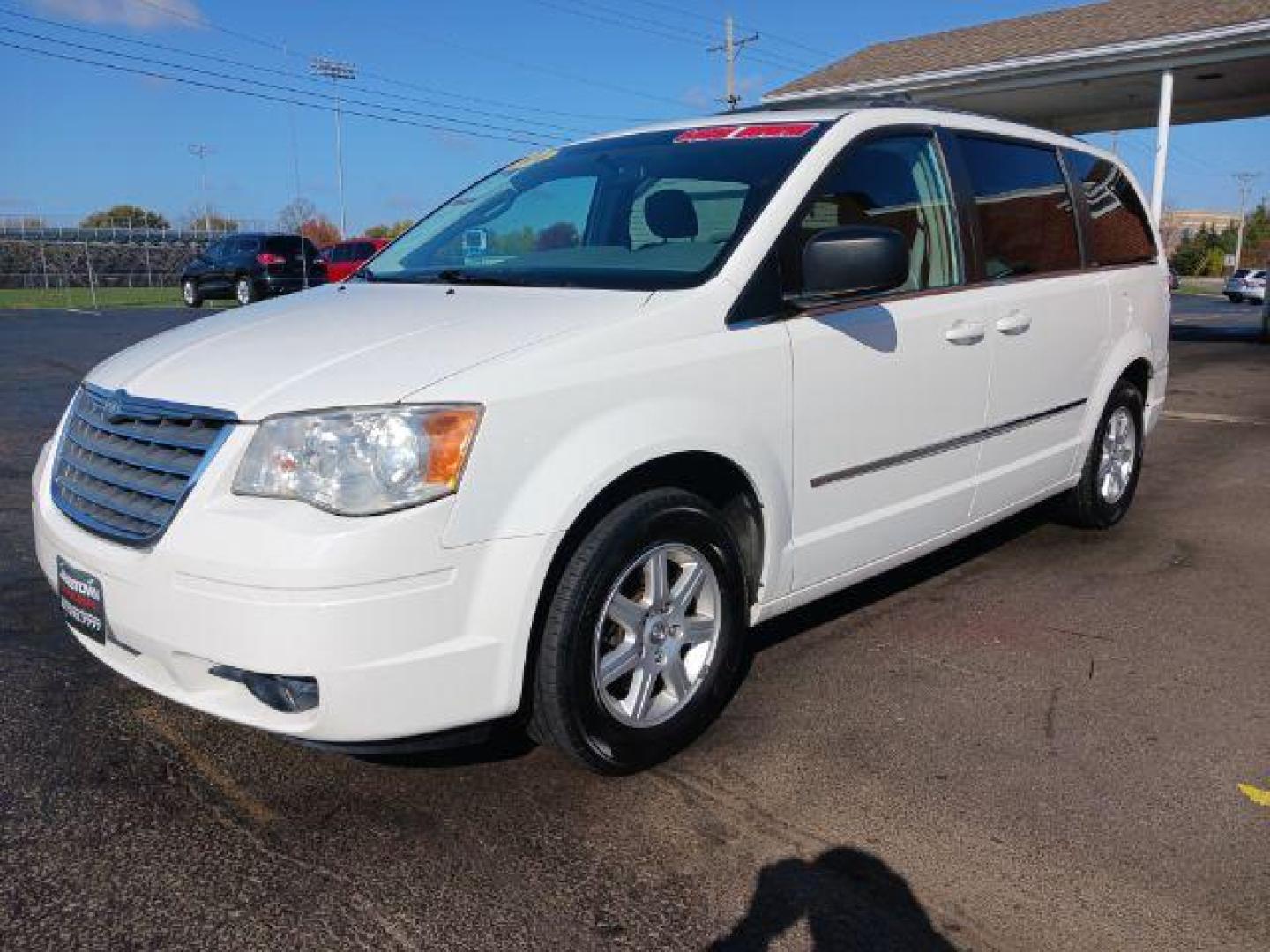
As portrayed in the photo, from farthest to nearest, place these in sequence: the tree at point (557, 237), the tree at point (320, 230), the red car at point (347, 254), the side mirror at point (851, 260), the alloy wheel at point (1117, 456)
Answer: the tree at point (320, 230) → the red car at point (347, 254) → the alloy wheel at point (1117, 456) → the tree at point (557, 237) → the side mirror at point (851, 260)

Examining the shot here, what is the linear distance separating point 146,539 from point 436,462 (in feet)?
2.46

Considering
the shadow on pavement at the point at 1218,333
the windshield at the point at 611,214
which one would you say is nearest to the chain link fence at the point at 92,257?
the shadow on pavement at the point at 1218,333

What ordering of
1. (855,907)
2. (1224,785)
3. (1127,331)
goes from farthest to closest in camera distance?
(1127,331)
(1224,785)
(855,907)

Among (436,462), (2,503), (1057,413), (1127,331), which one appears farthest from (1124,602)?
(2,503)

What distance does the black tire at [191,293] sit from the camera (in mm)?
28669

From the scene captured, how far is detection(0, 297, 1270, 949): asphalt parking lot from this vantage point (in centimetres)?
234

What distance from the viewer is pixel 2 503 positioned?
19.1ft

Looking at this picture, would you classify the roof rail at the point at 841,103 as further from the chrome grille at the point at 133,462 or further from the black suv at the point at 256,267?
the black suv at the point at 256,267

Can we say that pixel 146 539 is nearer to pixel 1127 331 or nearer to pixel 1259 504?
pixel 1127 331

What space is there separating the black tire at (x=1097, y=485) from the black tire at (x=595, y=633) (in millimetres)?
2764

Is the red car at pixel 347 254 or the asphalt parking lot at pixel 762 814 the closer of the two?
the asphalt parking lot at pixel 762 814

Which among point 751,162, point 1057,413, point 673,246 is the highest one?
point 751,162

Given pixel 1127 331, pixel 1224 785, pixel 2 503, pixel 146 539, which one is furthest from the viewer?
pixel 2 503

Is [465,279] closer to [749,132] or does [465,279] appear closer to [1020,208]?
[749,132]
